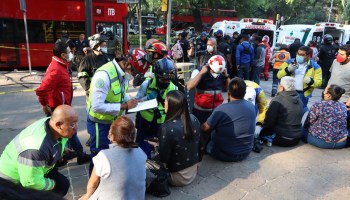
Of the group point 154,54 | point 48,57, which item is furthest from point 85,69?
point 48,57

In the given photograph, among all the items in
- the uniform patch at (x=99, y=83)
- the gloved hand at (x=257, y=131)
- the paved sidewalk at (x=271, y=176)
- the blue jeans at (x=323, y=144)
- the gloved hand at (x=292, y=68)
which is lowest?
the paved sidewalk at (x=271, y=176)

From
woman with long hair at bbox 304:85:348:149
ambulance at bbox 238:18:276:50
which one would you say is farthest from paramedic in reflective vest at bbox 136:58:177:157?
ambulance at bbox 238:18:276:50

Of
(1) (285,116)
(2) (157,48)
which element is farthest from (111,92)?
(1) (285,116)

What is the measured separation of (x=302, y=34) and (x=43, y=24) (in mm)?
11592

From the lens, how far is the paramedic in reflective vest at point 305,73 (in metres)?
6.00

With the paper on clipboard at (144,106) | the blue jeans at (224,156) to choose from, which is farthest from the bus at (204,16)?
the paper on clipboard at (144,106)

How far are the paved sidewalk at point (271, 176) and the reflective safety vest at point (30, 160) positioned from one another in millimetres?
1323

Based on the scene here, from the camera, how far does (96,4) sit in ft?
41.5

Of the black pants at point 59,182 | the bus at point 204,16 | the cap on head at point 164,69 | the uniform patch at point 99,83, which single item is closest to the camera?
the black pants at point 59,182

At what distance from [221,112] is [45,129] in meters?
2.28

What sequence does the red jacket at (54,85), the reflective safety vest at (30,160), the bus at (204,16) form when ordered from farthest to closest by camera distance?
the bus at (204,16) → the red jacket at (54,85) → the reflective safety vest at (30,160)

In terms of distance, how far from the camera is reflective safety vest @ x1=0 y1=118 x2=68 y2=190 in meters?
Answer: 2.26

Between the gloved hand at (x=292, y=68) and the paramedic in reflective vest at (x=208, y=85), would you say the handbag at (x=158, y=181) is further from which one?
the gloved hand at (x=292, y=68)

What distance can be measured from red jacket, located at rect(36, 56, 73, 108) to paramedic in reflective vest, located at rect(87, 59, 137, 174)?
823 millimetres
